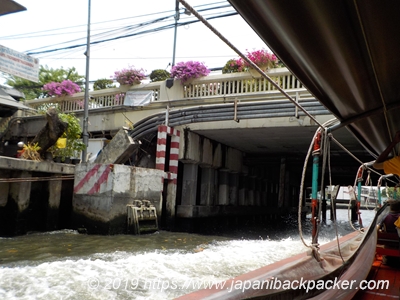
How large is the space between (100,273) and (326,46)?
427 cm

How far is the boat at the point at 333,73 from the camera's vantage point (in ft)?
5.76

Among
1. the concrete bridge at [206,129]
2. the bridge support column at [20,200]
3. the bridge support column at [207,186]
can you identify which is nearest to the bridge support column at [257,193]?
the concrete bridge at [206,129]

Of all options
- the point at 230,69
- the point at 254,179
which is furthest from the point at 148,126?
the point at 254,179

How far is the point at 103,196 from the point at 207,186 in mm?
5892

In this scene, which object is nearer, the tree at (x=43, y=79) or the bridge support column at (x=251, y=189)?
the bridge support column at (x=251, y=189)

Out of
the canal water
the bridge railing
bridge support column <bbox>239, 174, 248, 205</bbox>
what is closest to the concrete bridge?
the bridge railing

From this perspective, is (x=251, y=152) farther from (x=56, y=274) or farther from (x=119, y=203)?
(x=56, y=274)

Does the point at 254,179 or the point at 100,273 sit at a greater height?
the point at 254,179

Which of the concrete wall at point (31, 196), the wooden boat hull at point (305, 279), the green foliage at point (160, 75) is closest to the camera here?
the wooden boat hull at point (305, 279)

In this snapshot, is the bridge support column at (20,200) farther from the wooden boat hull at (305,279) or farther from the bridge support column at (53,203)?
the wooden boat hull at (305,279)

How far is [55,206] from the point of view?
9.63 meters

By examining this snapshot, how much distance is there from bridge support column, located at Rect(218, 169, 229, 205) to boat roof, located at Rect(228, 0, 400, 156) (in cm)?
1236

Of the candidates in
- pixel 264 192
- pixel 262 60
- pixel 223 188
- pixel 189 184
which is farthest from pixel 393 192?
pixel 264 192

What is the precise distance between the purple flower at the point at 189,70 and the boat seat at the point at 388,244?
8581 mm
